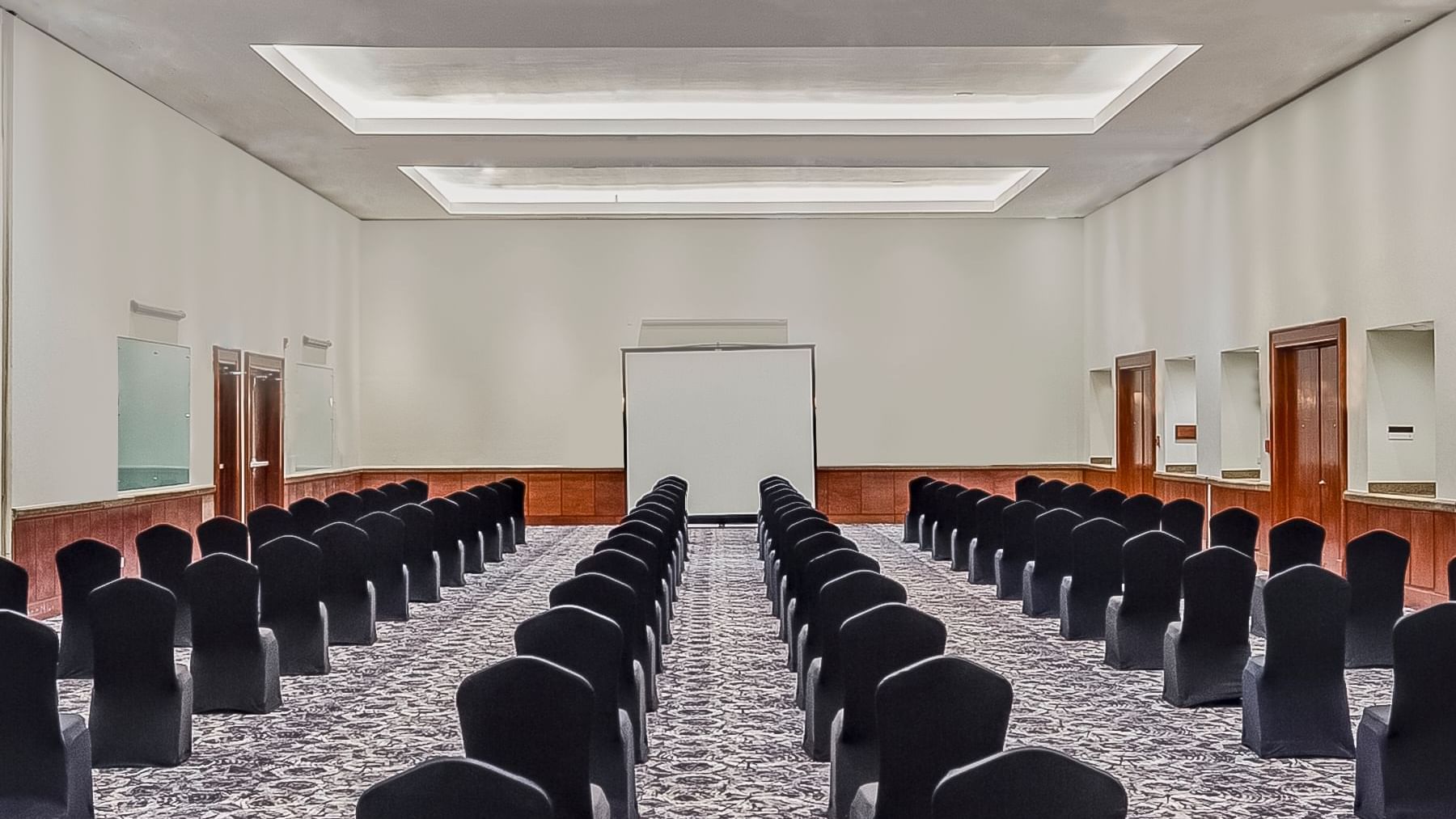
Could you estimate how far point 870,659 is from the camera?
15.3 feet

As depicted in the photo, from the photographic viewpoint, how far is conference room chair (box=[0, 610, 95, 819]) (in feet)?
15.6

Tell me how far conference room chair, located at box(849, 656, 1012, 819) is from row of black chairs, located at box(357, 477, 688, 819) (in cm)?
83

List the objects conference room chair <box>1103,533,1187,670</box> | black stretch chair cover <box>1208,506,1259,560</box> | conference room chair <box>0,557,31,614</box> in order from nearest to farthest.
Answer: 1. conference room chair <box>0,557,31,614</box>
2. conference room chair <box>1103,533,1187,670</box>
3. black stretch chair cover <box>1208,506,1259,560</box>

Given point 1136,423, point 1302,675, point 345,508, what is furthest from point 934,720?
point 1136,423

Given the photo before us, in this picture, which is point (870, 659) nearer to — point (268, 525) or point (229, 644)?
point (229, 644)

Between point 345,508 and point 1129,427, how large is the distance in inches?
451

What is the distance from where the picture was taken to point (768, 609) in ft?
36.0

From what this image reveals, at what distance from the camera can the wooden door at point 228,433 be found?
1497 centimetres

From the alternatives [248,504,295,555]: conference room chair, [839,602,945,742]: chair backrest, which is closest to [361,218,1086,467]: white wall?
[248,504,295,555]: conference room chair

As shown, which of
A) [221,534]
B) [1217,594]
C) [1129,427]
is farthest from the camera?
[1129,427]

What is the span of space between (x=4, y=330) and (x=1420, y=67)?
11422 mm

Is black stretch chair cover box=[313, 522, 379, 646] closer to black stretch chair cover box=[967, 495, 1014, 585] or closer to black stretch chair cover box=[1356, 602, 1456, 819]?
black stretch chair cover box=[967, 495, 1014, 585]

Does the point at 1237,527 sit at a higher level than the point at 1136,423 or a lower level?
lower

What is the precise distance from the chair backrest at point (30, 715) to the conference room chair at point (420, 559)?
21.9ft
